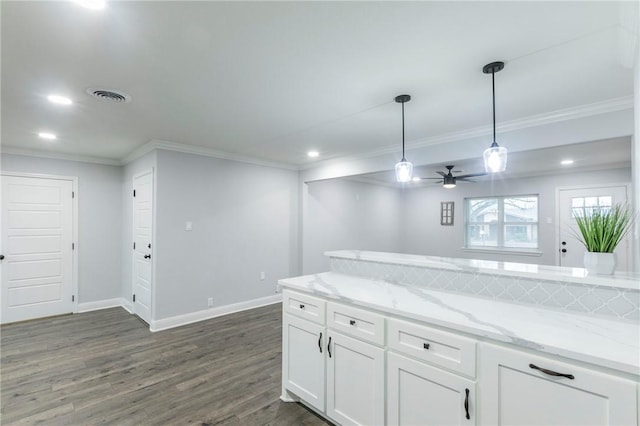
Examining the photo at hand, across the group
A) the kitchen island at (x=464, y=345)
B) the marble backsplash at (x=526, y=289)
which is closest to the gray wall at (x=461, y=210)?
the kitchen island at (x=464, y=345)

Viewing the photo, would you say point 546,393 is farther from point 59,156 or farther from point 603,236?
point 59,156

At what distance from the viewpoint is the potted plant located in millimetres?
1649

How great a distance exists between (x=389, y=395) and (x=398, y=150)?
3.17m

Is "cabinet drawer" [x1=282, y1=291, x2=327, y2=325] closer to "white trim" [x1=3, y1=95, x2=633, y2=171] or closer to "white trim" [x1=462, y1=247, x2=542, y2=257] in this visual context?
"white trim" [x1=3, y1=95, x2=633, y2=171]

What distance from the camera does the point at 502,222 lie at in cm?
668

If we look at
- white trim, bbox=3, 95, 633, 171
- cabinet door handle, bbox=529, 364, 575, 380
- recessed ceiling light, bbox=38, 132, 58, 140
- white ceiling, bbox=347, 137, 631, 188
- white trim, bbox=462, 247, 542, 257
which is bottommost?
white trim, bbox=462, 247, 542, 257

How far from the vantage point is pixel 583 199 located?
5.54m

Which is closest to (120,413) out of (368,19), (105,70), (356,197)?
(105,70)

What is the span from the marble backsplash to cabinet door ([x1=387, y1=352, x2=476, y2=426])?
694 millimetres

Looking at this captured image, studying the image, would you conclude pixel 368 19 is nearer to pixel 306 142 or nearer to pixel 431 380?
pixel 431 380

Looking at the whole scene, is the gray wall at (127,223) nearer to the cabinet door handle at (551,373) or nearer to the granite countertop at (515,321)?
the granite countertop at (515,321)

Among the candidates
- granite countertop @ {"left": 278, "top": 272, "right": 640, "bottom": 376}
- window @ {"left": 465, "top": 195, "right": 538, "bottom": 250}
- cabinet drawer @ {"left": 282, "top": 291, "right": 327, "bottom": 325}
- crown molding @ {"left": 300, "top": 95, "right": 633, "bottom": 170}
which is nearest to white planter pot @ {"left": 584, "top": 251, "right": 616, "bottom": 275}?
granite countertop @ {"left": 278, "top": 272, "right": 640, "bottom": 376}

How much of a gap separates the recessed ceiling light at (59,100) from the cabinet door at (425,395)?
3.24 meters

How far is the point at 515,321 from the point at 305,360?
1.41 meters
